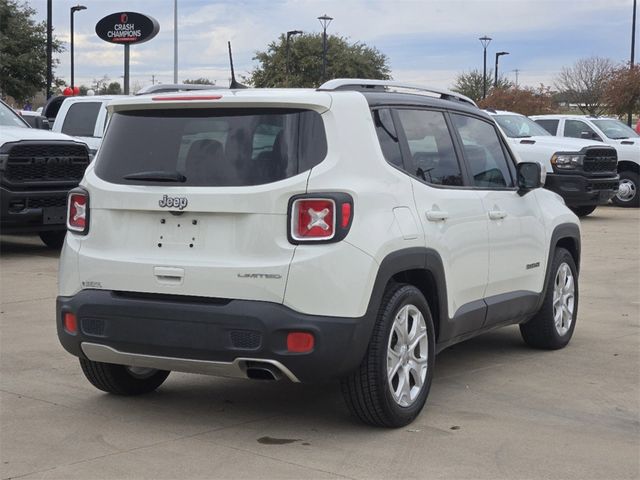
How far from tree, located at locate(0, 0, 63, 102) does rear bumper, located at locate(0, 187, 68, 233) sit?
32.1 metres

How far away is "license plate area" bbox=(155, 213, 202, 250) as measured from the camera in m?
5.39

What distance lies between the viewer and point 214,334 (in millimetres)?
5184

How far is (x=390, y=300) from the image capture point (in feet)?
18.1

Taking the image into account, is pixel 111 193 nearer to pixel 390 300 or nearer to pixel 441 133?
pixel 390 300

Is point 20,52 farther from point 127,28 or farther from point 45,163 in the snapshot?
point 45,163

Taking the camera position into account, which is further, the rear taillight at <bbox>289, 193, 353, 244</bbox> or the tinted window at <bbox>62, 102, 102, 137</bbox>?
the tinted window at <bbox>62, 102, 102, 137</bbox>

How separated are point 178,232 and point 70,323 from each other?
0.79 m

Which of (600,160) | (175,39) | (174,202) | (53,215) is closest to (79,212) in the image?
(174,202)

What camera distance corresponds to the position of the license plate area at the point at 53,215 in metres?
13.6

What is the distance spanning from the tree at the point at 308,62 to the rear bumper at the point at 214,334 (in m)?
54.9

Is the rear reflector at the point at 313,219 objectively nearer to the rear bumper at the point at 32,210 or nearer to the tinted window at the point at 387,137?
the tinted window at the point at 387,137

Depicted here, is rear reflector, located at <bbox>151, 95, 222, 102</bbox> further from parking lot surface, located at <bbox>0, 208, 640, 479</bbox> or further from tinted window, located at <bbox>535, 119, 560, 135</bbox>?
tinted window, located at <bbox>535, 119, 560, 135</bbox>

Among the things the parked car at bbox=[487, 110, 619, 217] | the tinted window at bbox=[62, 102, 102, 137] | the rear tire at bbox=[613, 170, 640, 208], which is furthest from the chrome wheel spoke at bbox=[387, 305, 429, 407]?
the rear tire at bbox=[613, 170, 640, 208]

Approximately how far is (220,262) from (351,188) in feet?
2.41
